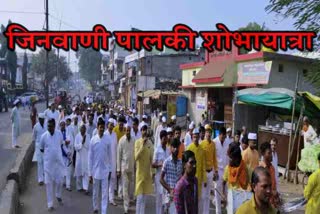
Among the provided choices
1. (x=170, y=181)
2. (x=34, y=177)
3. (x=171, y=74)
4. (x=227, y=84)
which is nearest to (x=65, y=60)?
(x=171, y=74)

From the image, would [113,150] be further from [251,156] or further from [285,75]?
[285,75]

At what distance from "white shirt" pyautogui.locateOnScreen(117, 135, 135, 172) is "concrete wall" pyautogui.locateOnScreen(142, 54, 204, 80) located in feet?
93.8

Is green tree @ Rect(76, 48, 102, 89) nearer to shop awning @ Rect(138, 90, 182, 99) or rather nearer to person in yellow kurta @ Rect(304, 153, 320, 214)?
shop awning @ Rect(138, 90, 182, 99)

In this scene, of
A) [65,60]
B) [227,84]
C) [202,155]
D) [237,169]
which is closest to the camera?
[237,169]

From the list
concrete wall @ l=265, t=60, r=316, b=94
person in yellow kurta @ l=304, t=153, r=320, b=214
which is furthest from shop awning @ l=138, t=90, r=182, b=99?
person in yellow kurta @ l=304, t=153, r=320, b=214

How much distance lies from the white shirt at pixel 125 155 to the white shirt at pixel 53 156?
3.83 feet

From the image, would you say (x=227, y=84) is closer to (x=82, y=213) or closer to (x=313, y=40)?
(x=313, y=40)

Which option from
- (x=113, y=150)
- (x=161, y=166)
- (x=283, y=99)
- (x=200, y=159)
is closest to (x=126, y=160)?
(x=113, y=150)

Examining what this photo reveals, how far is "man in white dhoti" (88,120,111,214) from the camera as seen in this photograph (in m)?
8.06

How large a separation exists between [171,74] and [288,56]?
68.4ft

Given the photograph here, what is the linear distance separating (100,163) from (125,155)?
0.87 meters

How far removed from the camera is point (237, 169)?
20.2ft

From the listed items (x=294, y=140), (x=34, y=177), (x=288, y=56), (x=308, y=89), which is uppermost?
(x=288, y=56)

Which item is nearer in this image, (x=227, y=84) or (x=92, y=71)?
(x=227, y=84)
